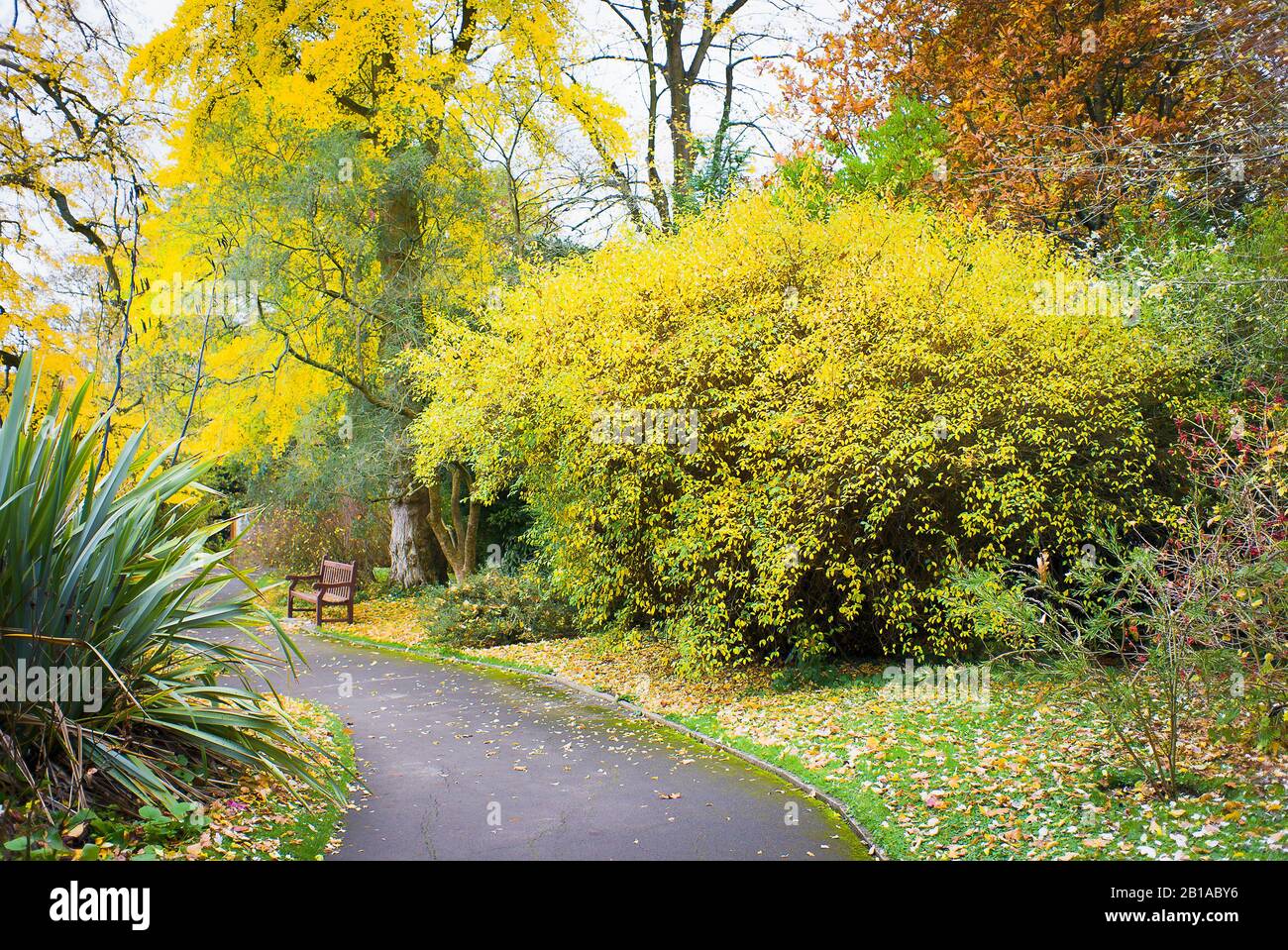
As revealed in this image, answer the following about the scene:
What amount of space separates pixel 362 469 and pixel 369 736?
7.71 m

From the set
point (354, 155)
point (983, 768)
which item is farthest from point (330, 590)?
point (983, 768)

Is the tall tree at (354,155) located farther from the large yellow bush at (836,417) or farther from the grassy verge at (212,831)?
the grassy verge at (212,831)

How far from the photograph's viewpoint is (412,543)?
686 inches

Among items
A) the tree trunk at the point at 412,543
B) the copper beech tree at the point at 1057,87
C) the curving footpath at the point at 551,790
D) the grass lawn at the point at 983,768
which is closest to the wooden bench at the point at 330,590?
the tree trunk at the point at 412,543

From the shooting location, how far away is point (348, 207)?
15.3 metres

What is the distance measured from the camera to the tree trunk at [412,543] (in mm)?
17344

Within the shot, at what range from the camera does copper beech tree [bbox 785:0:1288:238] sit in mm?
10625

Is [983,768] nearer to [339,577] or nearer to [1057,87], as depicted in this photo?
[1057,87]

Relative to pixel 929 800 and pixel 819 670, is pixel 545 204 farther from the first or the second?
pixel 929 800

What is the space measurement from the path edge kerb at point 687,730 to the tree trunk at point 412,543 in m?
3.65

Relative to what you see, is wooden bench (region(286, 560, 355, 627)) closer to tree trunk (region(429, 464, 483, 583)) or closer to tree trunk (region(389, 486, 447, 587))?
tree trunk (region(389, 486, 447, 587))

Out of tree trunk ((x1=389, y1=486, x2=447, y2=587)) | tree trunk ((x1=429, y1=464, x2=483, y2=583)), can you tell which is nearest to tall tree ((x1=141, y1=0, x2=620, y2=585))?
tree trunk ((x1=429, y1=464, x2=483, y2=583))

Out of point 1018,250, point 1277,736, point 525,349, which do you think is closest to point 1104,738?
point 1277,736

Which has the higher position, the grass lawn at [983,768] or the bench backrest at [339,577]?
the bench backrest at [339,577]
